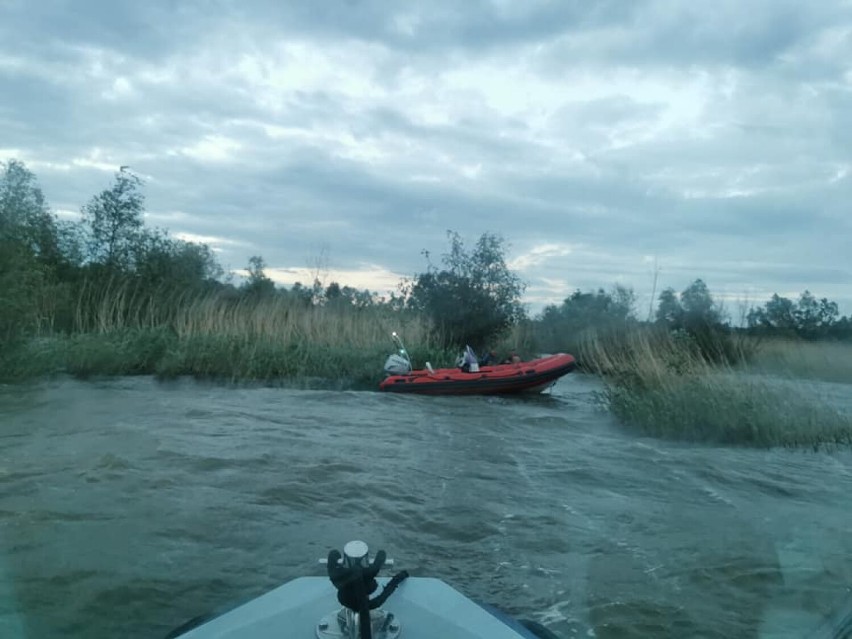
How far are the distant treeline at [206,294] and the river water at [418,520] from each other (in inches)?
144

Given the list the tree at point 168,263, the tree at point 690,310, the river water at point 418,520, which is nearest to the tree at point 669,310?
the tree at point 690,310

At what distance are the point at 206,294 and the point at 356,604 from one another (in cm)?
1706

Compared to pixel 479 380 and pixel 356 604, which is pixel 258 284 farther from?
pixel 356 604

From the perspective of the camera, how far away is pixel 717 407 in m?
10.4

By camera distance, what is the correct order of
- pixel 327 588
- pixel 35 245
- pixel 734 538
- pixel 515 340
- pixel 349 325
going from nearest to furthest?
pixel 327 588, pixel 734 538, pixel 35 245, pixel 349 325, pixel 515 340

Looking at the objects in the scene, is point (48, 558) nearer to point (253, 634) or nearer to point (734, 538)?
point (253, 634)

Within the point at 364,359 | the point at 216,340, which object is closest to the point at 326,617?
the point at 216,340

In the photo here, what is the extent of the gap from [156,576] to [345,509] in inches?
71.2

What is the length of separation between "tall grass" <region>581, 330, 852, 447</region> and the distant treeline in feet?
7.67

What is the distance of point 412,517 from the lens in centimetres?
622

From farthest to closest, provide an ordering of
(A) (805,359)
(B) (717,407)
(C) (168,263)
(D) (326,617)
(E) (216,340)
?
(C) (168,263)
(E) (216,340)
(A) (805,359)
(B) (717,407)
(D) (326,617)

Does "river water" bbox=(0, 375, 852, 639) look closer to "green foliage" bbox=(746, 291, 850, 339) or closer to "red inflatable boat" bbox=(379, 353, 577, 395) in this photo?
"red inflatable boat" bbox=(379, 353, 577, 395)

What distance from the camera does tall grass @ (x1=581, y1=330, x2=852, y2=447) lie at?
10.1 metres

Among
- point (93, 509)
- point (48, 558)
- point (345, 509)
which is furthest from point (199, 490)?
point (48, 558)
